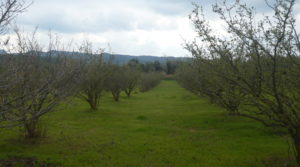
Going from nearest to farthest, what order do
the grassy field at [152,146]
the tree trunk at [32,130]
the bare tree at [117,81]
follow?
the grassy field at [152,146], the tree trunk at [32,130], the bare tree at [117,81]

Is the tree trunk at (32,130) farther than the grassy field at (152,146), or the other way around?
the tree trunk at (32,130)

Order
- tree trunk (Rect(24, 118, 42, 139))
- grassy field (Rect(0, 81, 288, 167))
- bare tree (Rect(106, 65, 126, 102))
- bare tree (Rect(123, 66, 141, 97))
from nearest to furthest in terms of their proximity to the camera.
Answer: grassy field (Rect(0, 81, 288, 167)) → tree trunk (Rect(24, 118, 42, 139)) → bare tree (Rect(106, 65, 126, 102)) → bare tree (Rect(123, 66, 141, 97))

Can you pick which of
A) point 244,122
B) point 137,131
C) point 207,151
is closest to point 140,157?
point 207,151

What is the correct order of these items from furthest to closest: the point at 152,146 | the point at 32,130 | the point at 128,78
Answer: the point at 128,78, the point at 32,130, the point at 152,146

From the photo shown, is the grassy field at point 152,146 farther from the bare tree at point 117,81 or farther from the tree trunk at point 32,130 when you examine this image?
the bare tree at point 117,81

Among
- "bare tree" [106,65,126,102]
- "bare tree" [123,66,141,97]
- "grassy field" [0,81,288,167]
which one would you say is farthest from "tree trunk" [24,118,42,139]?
"bare tree" [123,66,141,97]

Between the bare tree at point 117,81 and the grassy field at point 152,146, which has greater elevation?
the bare tree at point 117,81

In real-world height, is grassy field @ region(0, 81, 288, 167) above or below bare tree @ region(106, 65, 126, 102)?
below

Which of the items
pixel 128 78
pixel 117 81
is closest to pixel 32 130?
pixel 117 81

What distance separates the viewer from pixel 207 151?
8.53 meters

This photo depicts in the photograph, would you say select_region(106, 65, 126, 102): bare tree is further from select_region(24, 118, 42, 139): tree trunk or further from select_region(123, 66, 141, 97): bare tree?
select_region(24, 118, 42, 139): tree trunk

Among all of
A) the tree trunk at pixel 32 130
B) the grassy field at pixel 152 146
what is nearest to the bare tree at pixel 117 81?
the grassy field at pixel 152 146

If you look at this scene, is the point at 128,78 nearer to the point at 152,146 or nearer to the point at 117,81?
the point at 117,81

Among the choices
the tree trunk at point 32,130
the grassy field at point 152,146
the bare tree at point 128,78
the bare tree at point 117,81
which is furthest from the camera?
the bare tree at point 128,78
